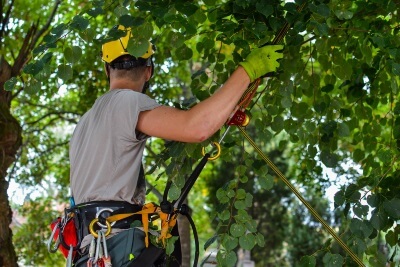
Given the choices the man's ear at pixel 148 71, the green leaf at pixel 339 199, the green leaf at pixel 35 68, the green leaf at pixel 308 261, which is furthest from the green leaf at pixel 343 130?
the green leaf at pixel 35 68

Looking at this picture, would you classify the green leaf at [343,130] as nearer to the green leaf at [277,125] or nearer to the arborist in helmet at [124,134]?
the green leaf at [277,125]

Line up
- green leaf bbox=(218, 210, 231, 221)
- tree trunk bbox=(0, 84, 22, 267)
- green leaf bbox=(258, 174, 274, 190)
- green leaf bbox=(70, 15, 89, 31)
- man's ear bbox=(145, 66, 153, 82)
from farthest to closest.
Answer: tree trunk bbox=(0, 84, 22, 267)
green leaf bbox=(258, 174, 274, 190)
green leaf bbox=(218, 210, 231, 221)
man's ear bbox=(145, 66, 153, 82)
green leaf bbox=(70, 15, 89, 31)

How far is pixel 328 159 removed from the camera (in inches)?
169

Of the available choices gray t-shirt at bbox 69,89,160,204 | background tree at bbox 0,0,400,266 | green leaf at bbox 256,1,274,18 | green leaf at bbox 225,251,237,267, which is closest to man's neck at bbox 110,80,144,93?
gray t-shirt at bbox 69,89,160,204

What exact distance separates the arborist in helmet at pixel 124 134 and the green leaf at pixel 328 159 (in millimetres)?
1394

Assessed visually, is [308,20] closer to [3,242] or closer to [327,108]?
[327,108]

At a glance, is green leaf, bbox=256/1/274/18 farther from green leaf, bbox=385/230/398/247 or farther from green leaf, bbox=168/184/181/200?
green leaf, bbox=385/230/398/247

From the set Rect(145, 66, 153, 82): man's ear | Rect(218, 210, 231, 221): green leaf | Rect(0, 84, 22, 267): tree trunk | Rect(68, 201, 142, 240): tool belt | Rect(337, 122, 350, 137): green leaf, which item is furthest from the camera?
Rect(0, 84, 22, 267): tree trunk

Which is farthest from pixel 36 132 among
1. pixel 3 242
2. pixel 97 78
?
pixel 3 242

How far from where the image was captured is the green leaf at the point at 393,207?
3277mm

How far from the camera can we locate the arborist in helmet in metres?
2.72

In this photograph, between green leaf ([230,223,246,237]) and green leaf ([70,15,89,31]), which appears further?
green leaf ([230,223,246,237])

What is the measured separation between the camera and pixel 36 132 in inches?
430

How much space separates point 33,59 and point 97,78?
19.2 ft
